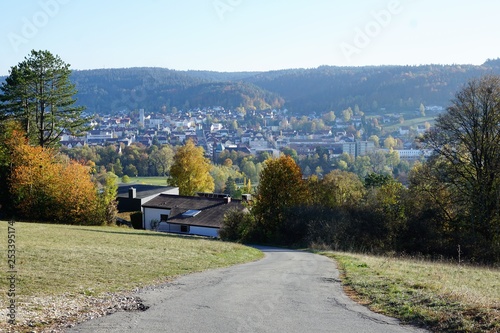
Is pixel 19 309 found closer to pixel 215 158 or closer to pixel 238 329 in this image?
pixel 238 329

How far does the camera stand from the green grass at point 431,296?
29.9ft

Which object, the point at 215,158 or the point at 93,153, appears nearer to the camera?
the point at 93,153

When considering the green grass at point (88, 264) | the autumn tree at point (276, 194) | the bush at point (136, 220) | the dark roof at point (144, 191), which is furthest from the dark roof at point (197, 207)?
the green grass at point (88, 264)

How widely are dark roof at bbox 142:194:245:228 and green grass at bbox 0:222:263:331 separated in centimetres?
1928

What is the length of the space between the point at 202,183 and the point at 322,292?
2029 inches

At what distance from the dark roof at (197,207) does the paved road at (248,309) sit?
29271 mm

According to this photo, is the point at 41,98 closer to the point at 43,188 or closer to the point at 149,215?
the point at 43,188

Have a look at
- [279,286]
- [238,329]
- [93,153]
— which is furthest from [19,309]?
[93,153]

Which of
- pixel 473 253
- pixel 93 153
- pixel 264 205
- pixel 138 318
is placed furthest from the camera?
pixel 93 153

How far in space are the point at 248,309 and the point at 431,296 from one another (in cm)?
421

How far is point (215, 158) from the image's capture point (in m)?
160

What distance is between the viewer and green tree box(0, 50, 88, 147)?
3975 centimetres

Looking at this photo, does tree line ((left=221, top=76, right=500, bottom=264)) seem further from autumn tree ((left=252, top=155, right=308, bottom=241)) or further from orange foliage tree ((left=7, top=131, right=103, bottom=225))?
Result: orange foliage tree ((left=7, top=131, right=103, bottom=225))

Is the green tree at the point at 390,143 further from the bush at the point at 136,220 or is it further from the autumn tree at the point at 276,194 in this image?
the autumn tree at the point at 276,194
